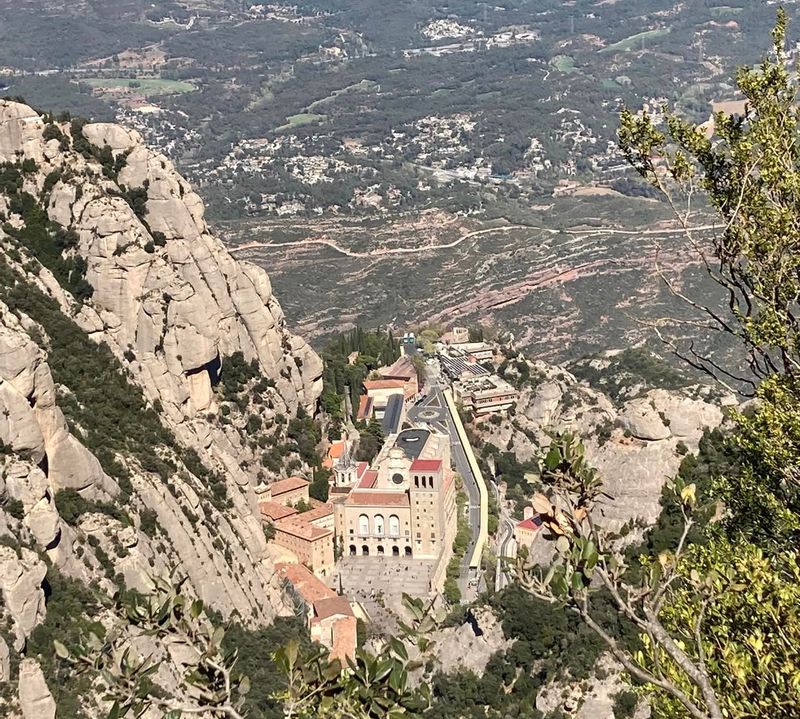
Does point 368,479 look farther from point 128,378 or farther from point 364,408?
point 128,378

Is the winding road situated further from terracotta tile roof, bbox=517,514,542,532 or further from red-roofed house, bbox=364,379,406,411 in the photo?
terracotta tile roof, bbox=517,514,542,532

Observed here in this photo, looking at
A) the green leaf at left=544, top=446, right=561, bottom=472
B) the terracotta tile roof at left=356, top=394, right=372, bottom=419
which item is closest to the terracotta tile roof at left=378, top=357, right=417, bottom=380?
the terracotta tile roof at left=356, top=394, right=372, bottom=419

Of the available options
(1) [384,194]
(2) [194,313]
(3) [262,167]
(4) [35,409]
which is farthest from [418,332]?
(3) [262,167]

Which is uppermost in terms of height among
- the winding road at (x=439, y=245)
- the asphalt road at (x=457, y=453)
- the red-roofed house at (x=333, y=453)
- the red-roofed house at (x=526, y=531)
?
the red-roofed house at (x=333, y=453)

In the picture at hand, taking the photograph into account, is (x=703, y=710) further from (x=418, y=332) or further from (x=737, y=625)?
(x=418, y=332)

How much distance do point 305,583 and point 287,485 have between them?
553cm

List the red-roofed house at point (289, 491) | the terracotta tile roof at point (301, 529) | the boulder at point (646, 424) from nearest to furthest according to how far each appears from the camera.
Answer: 1. the terracotta tile roof at point (301, 529)
2. the boulder at point (646, 424)
3. the red-roofed house at point (289, 491)

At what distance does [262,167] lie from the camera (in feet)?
642

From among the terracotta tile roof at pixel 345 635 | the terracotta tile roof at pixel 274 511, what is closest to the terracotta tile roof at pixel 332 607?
the terracotta tile roof at pixel 345 635

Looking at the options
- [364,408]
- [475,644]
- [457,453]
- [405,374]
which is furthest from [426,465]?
[405,374]

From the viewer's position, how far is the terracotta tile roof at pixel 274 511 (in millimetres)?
46406

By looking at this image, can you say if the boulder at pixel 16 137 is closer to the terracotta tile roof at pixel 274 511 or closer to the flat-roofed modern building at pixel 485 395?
the terracotta tile roof at pixel 274 511

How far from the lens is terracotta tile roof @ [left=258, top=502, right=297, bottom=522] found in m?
46.4

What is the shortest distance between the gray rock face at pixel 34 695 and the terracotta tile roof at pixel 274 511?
2000cm
